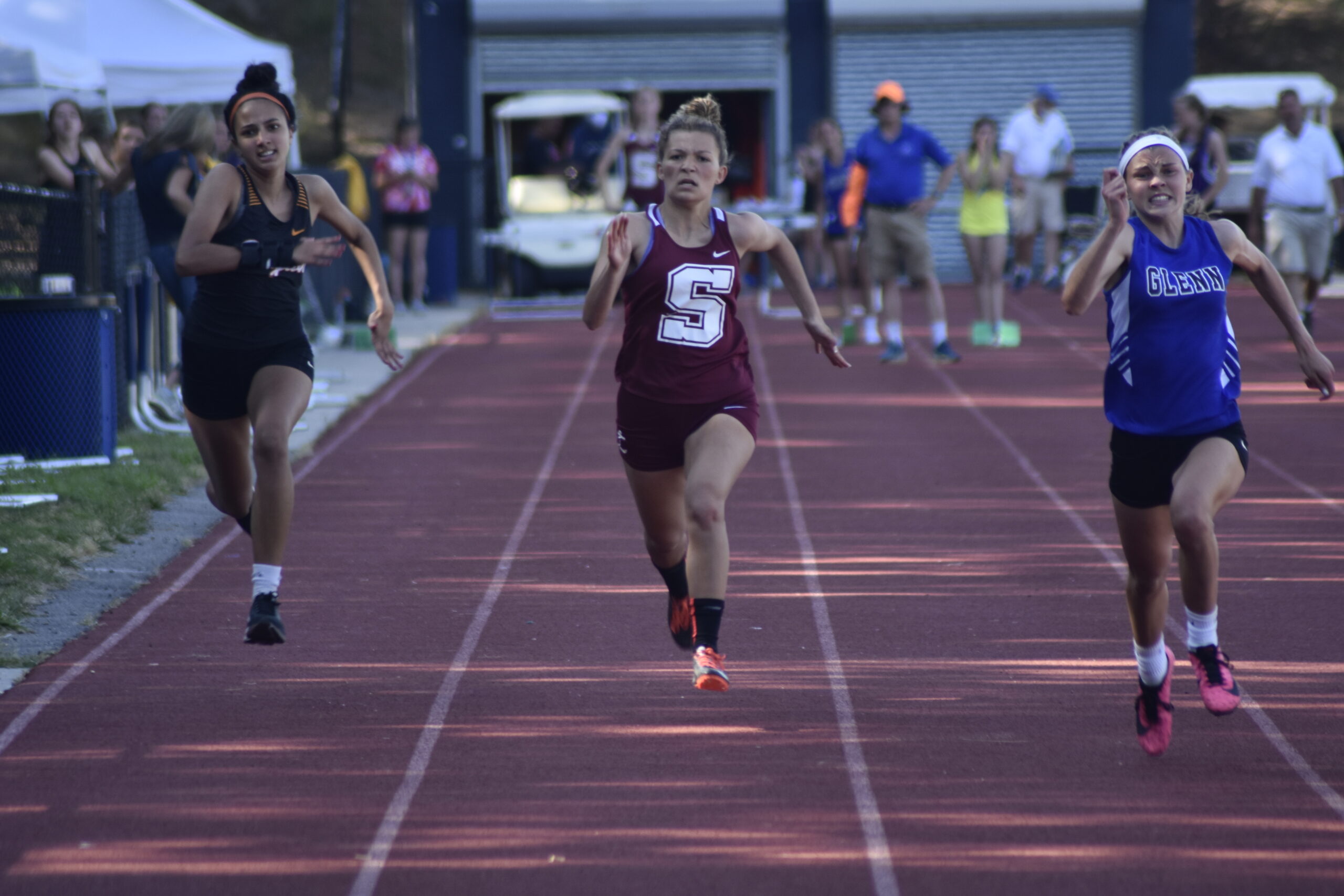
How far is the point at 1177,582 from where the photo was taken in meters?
7.10

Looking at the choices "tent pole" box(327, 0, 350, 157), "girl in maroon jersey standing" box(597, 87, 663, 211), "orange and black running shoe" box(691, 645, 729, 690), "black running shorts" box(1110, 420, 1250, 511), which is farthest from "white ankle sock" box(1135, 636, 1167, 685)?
"tent pole" box(327, 0, 350, 157)

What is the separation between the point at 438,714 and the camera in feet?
17.5

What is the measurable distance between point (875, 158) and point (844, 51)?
1113 cm

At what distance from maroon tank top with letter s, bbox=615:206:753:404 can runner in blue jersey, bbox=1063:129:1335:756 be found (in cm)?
114

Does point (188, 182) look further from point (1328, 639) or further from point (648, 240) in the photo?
point (1328, 639)

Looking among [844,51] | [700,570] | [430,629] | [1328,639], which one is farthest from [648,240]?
[844,51]

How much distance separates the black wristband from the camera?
579cm

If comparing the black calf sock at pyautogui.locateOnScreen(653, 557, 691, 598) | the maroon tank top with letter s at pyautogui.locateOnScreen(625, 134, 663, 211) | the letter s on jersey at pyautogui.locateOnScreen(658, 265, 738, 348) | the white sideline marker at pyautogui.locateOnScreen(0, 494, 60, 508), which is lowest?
the white sideline marker at pyautogui.locateOnScreen(0, 494, 60, 508)

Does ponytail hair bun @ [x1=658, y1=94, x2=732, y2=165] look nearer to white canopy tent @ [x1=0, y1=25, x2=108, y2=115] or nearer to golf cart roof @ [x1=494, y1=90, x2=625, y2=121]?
white canopy tent @ [x1=0, y1=25, x2=108, y2=115]

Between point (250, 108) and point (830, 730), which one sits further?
point (250, 108)

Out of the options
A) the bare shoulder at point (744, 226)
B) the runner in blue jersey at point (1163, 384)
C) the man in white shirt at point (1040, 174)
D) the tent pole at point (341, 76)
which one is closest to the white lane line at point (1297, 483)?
the runner in blue jersey at point (1163, 384)

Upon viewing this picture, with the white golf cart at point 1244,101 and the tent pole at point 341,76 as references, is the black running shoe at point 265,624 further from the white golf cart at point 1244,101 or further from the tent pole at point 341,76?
the white golf cart at point 1244,101

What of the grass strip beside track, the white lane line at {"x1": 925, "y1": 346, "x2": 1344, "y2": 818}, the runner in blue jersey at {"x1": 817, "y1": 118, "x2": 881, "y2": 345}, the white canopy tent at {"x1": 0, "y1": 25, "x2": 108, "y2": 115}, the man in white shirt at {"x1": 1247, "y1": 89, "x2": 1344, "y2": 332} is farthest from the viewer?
the runner in blue jersey at {"x1": 817, "y1": 118, "x2": 881, "y2": 345}

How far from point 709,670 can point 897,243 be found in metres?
9.24
